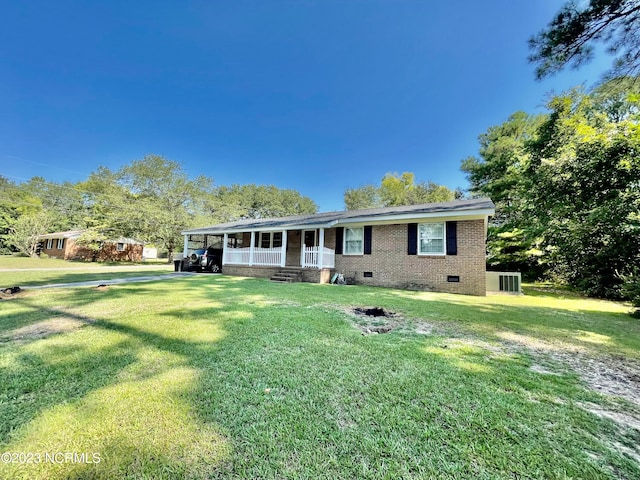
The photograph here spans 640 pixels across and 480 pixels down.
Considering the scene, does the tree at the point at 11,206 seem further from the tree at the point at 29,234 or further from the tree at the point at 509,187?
the tree at the point at 509,187

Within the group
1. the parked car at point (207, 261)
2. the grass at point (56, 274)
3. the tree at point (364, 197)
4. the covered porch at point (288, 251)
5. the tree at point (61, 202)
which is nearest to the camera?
the grass at point (56, 274)

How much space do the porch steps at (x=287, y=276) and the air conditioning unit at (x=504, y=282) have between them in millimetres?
8164

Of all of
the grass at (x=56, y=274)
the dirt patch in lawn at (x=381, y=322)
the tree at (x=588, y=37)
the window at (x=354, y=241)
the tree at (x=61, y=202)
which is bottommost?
the dirt patch in lawn at (x=381, y=322)

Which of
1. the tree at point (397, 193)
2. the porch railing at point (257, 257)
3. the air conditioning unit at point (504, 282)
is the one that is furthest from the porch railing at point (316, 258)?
the tree at point (397, 193)

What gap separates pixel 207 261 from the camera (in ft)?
50.2

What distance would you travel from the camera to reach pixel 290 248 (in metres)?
14.5

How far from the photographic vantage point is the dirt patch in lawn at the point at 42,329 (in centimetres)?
359

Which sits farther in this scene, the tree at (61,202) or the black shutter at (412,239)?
the tree at (61,202)

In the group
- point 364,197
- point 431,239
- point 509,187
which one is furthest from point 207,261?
point 364,197

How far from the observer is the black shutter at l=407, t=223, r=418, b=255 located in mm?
10594

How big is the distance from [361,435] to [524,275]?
59.6 feet

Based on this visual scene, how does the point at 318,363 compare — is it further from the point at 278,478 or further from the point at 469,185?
the point at 469,185

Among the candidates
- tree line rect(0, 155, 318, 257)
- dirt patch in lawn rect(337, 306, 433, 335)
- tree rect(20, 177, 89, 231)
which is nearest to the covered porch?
dirt patch in lawn rect(337, 306, 433, 335)

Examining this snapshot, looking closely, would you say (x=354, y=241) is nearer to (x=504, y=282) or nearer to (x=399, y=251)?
(x=399, y=251)
